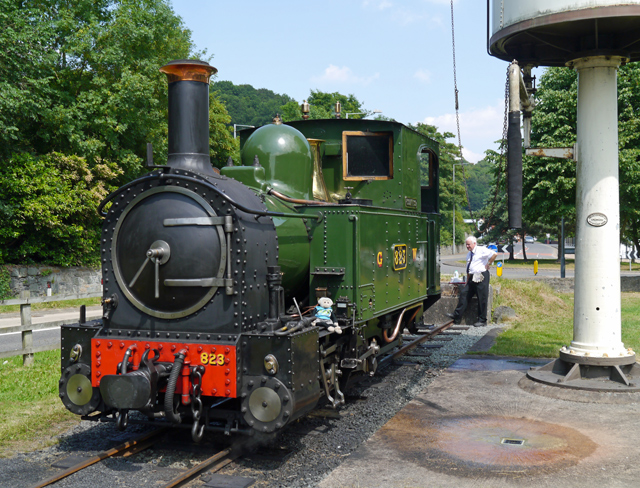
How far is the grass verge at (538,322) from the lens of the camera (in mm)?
9227

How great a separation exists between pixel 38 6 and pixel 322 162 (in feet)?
55.3

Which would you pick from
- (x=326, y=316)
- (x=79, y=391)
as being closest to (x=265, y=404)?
(x=326, y=316)

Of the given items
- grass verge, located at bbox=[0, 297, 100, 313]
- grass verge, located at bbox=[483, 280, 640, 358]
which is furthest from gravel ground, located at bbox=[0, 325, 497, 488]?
grass verge, located at bbox=[0, 297, 100, 313]

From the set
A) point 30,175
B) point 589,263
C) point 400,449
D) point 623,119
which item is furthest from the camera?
point 623,119

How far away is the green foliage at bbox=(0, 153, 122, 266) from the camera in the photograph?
17.0 meters

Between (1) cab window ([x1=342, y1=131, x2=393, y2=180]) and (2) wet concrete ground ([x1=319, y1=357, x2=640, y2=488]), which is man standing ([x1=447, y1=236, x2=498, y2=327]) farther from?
(2) wet concrete ground ([x1=319, y1=357, x2=640, y2=488])

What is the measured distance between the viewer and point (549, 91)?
29656mm

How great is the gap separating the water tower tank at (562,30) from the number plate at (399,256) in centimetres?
266

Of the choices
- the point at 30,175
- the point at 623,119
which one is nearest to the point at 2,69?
the point at 30,175

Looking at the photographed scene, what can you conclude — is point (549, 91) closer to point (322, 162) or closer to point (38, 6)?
point (38, 6)

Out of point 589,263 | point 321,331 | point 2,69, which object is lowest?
point 321,331

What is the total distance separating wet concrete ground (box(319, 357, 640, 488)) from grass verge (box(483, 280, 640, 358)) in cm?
249

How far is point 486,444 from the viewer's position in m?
4.98

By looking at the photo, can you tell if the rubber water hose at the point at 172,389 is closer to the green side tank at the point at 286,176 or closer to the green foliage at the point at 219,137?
the green side tank at the point at 286,176
